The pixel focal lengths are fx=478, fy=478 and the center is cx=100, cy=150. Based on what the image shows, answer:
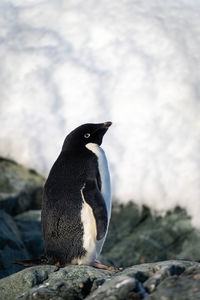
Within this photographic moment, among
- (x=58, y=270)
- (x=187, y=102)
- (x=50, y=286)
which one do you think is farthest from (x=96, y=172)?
(x=187, y=102)

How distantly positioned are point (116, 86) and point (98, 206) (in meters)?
4.16

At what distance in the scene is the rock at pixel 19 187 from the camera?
624cm

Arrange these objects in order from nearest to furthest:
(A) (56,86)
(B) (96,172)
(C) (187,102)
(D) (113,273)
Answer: (D) (113,273)
(B) (96,172)
(C) (187,102)
(A) (56,86)

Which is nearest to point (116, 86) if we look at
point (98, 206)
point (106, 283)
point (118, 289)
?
point (98, 206)

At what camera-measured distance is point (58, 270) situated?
3.45 metres

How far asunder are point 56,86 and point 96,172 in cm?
403

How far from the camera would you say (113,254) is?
5.80 meters

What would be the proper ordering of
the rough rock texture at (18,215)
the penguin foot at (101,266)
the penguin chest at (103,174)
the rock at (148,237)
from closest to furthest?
the penguin foot at (101,266), the penguin chest at (103,174), the rough rock texture at (18,215), the rock at (148,237)

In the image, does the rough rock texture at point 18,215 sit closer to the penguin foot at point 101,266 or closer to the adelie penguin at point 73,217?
the adelie penguin at point 73,217

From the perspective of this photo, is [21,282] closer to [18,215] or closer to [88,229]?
[88,229]

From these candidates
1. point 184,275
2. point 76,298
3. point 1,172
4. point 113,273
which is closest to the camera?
point 184,275

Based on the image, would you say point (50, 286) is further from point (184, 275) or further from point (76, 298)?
point (184, 275)

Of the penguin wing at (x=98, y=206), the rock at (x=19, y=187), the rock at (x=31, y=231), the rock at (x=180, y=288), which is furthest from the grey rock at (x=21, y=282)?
the rock at (x=19, y=187)

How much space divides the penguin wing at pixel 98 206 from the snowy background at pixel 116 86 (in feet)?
8.24
